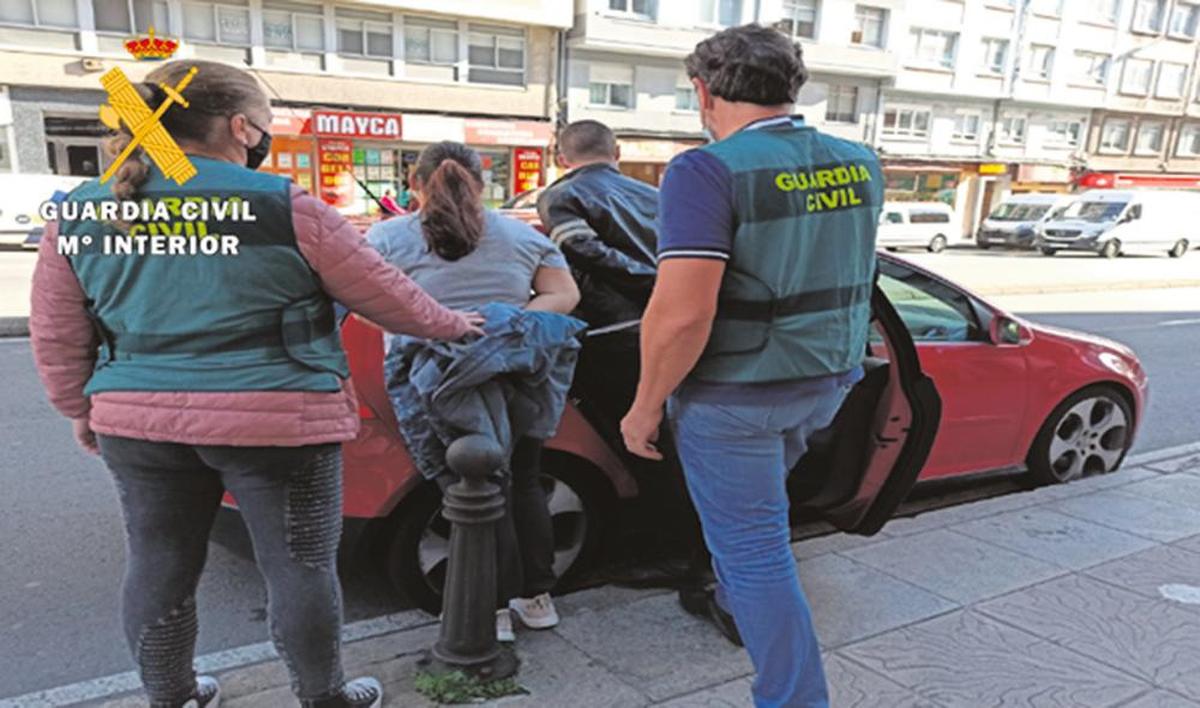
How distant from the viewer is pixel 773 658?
2.24m

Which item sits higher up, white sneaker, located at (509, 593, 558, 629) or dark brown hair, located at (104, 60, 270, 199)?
dark brown hair, located at (104, 60, 270, 199)

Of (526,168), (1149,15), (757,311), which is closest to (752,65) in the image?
(757,311)

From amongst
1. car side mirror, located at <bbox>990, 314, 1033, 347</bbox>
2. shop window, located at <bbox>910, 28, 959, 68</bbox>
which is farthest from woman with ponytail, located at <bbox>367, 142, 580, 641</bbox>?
shop window, located at <bbox>910, 28, 959, 68</bbox>

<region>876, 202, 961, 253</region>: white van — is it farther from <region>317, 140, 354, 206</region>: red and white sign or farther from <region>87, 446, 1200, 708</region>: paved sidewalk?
<region>87, 446, 1200, 708</region>: paved sidewalk

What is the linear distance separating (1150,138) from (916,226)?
20798 millimetres

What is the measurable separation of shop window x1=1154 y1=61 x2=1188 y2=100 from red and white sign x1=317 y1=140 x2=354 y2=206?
3554 centimetres

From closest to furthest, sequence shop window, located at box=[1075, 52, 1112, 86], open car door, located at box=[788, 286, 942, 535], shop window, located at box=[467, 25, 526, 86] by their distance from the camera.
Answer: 1. open car door, located at box=[788, 286, 942, 535]
2. shop window, located at box=[467, 25, 526, 86]
3. shop window, located at box=[1075, 52, 1112, 86]

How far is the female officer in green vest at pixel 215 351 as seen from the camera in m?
1.93

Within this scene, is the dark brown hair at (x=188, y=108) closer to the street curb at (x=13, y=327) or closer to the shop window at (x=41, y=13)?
the street curb at (x=13, y=327)

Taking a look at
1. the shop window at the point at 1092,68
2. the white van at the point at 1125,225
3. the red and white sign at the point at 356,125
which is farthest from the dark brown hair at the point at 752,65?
the shop window at the point at 1092,68

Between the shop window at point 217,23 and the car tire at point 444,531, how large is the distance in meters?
22.0

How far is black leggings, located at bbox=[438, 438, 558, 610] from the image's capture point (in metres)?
2.84

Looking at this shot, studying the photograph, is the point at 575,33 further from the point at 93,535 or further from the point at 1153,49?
the point at 1153,49

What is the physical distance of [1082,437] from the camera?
16.4ft
